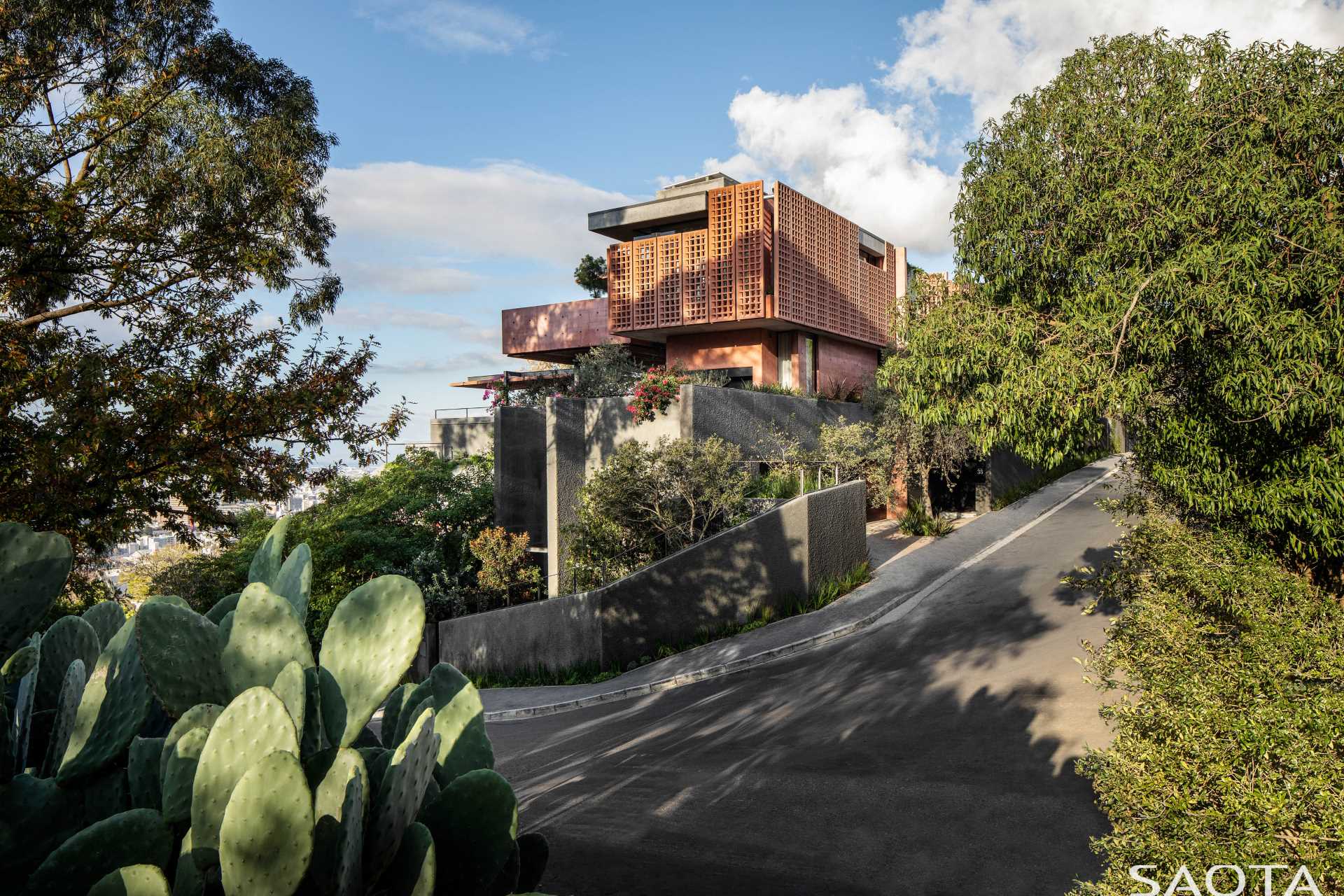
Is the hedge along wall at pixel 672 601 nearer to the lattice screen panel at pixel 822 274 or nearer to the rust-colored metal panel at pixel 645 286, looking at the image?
the lattice screen panel at pixel 822 274

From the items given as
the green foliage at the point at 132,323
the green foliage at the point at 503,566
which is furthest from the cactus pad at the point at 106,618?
the green foliage at the point at 503,566

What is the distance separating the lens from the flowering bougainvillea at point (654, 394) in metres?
18.1

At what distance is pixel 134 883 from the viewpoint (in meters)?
1.35

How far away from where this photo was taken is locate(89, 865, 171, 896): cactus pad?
1.34 m

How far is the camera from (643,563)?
15859mm

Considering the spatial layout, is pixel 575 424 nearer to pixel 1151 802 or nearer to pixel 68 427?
pixel 68 427

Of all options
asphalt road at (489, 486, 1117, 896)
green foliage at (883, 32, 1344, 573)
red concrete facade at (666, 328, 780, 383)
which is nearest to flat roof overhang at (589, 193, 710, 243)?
red concrete facade at (666, 328, 780, 383)

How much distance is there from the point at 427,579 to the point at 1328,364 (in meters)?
16.5

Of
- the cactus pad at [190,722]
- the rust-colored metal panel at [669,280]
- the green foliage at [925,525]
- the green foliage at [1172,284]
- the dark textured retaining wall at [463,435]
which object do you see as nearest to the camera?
the cactus pad at [190,722]

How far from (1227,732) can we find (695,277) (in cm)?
2448

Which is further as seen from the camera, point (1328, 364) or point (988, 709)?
point (988, 709)

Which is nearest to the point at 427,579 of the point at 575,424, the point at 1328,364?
the point at 575,424

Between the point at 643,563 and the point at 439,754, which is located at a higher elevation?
the point at 439,754

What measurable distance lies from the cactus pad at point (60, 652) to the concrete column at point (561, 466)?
53.3 ft
